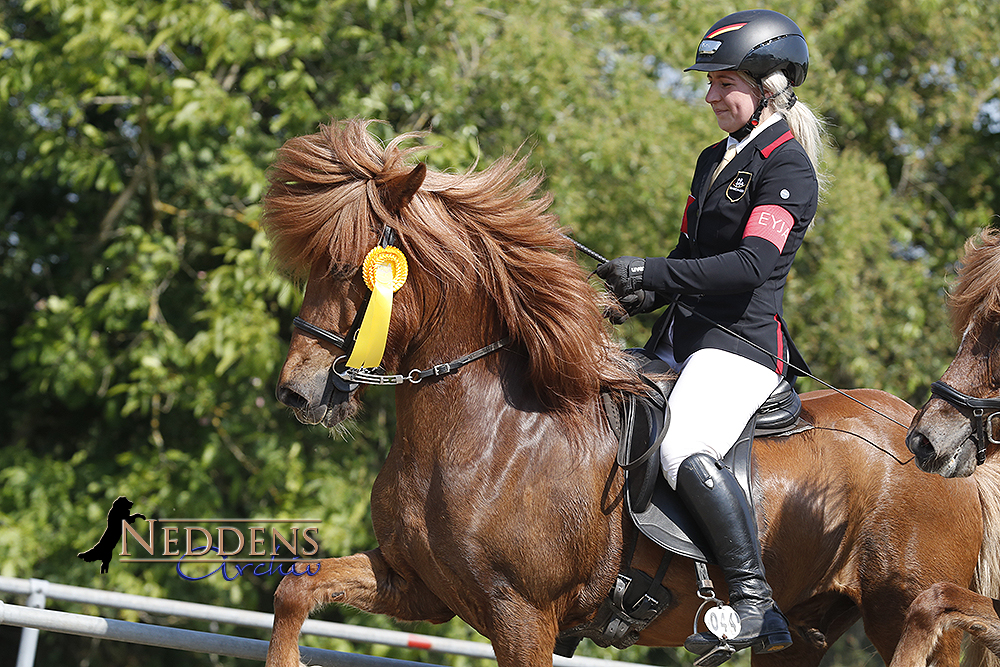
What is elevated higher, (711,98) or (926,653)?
(711,98)

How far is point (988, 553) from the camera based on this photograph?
11.6 feet

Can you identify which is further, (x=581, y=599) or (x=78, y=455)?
(x=78, y=455)

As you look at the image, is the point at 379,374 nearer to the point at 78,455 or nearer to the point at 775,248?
the point at 775,248

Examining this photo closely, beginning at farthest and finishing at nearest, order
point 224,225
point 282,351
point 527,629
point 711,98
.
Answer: point 224,225 < point 282,351 < point 711,98 < point 527,629

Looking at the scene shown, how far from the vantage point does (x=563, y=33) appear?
7.74 meters

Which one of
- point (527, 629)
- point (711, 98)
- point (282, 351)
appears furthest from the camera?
point (282, 351)

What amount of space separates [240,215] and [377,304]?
4391mm

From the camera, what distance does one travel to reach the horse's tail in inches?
139

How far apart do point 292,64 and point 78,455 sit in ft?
11.7

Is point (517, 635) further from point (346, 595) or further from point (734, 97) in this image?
point (734, 97)

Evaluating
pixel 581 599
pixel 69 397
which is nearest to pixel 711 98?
pixel 581 599

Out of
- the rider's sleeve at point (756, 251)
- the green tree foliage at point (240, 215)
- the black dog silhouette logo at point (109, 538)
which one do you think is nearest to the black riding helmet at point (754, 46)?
the rider's sleeve at point (756, 251)

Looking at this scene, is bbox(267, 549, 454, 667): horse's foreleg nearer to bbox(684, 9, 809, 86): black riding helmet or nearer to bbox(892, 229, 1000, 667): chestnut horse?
bbox(892, 229, 1000, 667): chestnut horse

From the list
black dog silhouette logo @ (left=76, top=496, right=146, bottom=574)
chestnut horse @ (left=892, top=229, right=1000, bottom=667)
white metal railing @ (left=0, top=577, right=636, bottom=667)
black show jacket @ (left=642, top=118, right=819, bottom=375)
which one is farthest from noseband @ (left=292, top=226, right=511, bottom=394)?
chestnut horse @ (left=892, top=229, right=1000, bottom=667)
